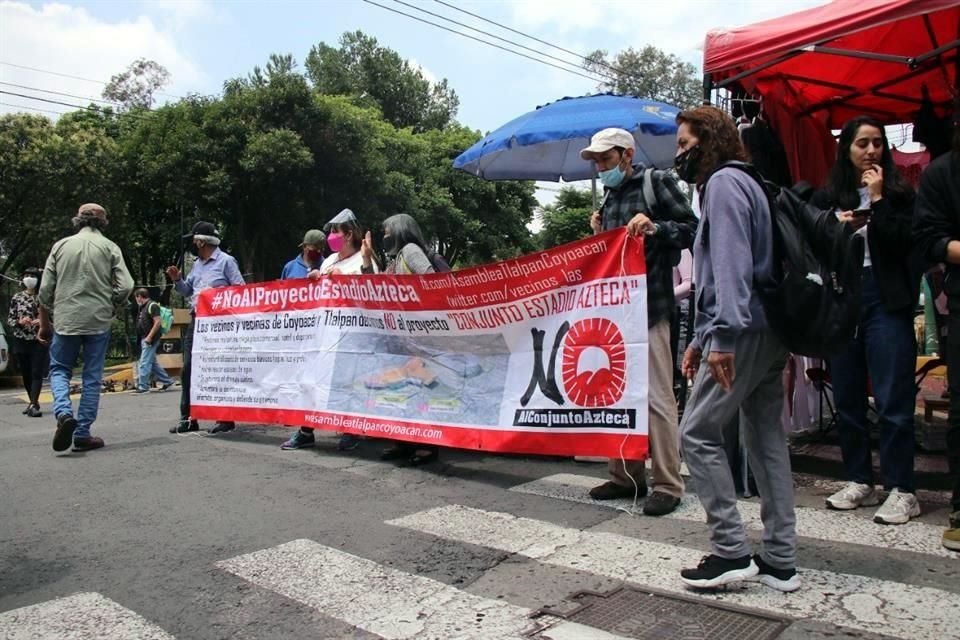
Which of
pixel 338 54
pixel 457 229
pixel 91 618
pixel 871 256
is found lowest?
pixel 91 618

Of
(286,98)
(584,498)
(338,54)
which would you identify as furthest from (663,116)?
(338,54)

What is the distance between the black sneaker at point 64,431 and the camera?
645cm

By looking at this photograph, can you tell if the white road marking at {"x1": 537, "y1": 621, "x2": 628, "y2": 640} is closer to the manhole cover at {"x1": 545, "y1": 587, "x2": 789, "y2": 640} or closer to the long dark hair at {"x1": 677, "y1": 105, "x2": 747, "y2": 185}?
the manhole cover at {"x1": 545, "y1": 587, "x2": 789, "y2": 640}

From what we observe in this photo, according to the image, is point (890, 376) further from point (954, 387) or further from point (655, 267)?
point (655, 267)

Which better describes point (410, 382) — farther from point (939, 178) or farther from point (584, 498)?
point (939, 178)

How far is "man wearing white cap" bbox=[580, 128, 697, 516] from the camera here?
4395 millimetres

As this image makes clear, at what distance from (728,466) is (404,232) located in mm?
3612

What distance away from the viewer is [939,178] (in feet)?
12.2

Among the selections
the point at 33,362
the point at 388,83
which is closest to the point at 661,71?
the point at 388,83

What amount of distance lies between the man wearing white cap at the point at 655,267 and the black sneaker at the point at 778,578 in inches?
43.2

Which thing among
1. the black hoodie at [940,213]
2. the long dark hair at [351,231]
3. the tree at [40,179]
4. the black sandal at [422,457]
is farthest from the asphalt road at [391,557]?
the tree at [40,179]

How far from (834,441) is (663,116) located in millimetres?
3675

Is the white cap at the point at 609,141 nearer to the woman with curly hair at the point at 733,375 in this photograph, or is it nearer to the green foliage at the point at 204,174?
the woman with curly hair at the point at 733,375

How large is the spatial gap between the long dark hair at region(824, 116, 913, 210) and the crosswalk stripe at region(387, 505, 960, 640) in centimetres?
208
